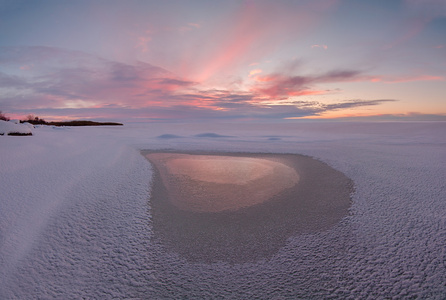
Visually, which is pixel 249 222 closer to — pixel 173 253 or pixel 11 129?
pixel 173 253

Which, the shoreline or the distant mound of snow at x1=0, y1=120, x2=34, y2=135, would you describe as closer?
the shoreline

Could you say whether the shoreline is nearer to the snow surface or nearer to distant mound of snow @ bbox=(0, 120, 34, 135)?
the snow surface

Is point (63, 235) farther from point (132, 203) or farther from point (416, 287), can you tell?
point (416, 287)

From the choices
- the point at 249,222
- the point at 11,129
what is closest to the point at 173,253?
the point at 249,222

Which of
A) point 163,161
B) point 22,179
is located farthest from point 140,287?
point 163,161

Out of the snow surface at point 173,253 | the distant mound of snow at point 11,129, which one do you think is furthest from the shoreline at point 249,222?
the distant mound of snow at point 11,129

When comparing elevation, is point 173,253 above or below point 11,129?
below

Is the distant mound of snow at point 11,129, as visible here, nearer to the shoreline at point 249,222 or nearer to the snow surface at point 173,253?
the snow surface at point 173,253

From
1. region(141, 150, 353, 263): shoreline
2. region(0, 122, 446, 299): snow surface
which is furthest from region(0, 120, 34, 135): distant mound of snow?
region(141, 150, 353, 263): shoreline
